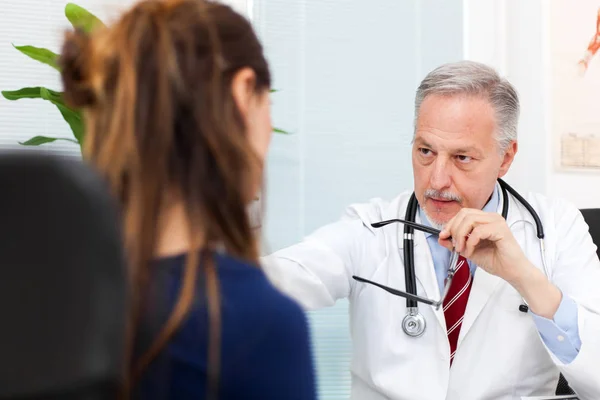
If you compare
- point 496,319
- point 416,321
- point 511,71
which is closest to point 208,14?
point 416,321

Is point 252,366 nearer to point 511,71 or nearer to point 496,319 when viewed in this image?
point 496,319

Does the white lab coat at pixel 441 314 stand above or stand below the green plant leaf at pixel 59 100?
below

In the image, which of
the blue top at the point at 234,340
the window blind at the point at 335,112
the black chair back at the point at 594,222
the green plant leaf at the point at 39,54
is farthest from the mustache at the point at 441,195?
the blue top at the point at 234,340

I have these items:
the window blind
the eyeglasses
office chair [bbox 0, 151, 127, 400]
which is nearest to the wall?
the window blind

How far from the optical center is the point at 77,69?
724 millimetres

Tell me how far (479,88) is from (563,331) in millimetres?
561

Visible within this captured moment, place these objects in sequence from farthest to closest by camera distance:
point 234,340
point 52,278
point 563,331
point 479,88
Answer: point 479,88
point 563,331
point 234,340
point 52,278

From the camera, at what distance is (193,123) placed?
27.7 inches

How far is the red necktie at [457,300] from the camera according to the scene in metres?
1.57

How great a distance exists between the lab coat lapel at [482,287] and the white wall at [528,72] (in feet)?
2.07

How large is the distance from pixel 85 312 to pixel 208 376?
21 cm

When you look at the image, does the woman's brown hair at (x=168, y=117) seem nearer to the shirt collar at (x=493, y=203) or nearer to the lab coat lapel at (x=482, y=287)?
the lab coat lapel at (x=482, y=287)

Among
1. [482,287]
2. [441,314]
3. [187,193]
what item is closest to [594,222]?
[482,287]

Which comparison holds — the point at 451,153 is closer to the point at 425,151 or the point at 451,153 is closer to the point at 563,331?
the point at 425,151
